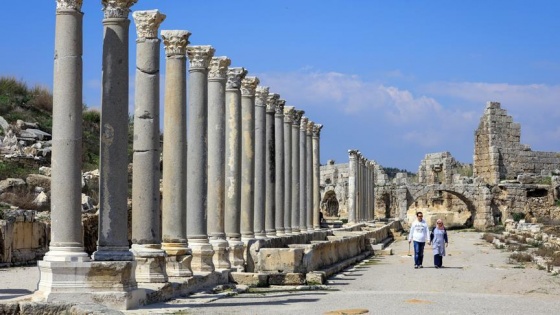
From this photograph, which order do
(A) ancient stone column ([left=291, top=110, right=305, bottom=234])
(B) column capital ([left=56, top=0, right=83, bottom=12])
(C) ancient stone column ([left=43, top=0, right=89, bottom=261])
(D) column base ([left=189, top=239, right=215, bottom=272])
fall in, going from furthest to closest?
(A) ancient stone column ([left=291, top=110, right=305, bottom=234]), (D) column base ([left=189, top=239, right=215, bottom=272]), (B) column capital ([left=56, top=0, right=83, bottom=12]), (C) ancient stone column ([left=43, top=0, right=89, bottom=261])

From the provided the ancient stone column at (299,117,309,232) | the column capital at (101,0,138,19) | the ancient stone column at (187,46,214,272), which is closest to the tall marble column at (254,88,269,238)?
the ancient stone column at (187,46,214,272)

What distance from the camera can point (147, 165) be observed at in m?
12.9

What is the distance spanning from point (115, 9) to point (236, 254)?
24.6 ft

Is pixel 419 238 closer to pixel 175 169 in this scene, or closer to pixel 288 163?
pixel 288 163

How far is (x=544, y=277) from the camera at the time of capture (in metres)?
18.9

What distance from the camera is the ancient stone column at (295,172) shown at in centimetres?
2766

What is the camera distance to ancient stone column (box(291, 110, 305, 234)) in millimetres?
27656

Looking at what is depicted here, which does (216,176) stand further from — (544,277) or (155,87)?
(544,277)

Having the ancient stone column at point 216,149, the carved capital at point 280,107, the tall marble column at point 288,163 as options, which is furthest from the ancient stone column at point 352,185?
the ancient stone column at point 216,149

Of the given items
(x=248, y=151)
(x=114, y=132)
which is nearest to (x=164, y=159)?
(x=114, y=132)

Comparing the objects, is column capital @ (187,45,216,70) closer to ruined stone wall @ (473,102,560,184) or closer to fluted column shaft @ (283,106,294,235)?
fluted column shaft @ (283,106,294,235)

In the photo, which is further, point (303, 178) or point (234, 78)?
point (303, 178)

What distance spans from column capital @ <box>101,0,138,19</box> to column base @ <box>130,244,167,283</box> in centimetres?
326

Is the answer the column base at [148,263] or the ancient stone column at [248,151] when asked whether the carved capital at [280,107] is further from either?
the column base at [148,263]
